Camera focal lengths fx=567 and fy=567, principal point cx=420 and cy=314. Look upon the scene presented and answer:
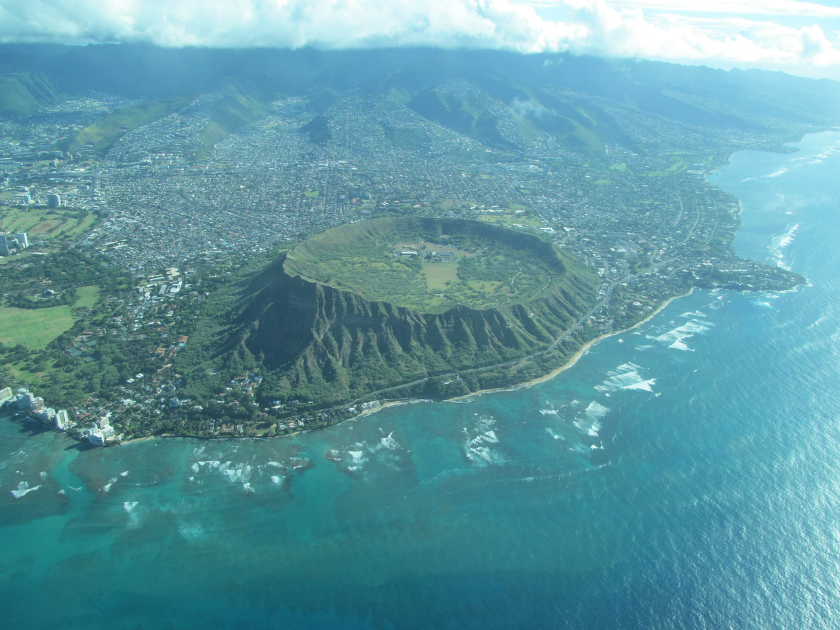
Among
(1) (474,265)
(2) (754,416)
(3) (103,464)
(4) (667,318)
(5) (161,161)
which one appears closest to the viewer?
(3) (103,464)

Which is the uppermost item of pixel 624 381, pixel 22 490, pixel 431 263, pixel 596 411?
pixel 431 263

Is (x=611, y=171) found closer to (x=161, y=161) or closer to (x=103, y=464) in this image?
(x=161, y=161)

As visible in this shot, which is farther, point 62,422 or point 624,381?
point 624,381

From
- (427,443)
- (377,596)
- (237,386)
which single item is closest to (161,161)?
(237,386)

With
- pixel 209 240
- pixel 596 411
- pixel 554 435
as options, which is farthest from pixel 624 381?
pixel 209 240

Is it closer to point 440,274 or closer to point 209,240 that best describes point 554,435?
point 440,274

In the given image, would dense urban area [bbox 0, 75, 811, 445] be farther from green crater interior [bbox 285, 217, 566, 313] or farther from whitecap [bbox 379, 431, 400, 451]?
green crater interior [bbox 285, 217, 566, 313]
